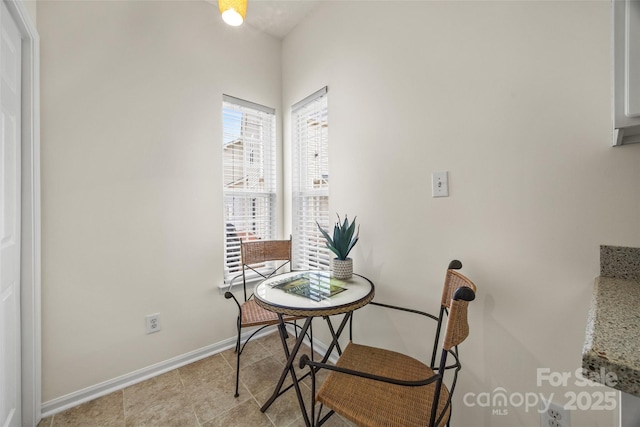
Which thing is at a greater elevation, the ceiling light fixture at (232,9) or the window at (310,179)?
the ceiling light fixture at (232,9)

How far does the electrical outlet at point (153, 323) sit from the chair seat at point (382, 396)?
1451 mm

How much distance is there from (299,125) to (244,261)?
4.40 feet

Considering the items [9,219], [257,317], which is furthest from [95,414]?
[9,219]

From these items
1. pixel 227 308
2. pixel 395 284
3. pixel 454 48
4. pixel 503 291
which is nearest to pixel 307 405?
pixel 395 284

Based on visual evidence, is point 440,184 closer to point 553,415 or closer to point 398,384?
point 398,384

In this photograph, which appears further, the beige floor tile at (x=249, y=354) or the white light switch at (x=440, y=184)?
the beige floor tile at (x=249, y=354)

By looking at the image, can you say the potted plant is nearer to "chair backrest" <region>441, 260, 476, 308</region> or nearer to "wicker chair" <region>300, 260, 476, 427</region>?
"wicker chair" <region>300, 260, 476, 427</region>

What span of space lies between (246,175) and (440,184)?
1.70 meters

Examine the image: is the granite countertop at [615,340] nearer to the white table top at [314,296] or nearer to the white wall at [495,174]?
the white wall at [495,174]

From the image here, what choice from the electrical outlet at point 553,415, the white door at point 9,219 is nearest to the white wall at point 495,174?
the electrical outlet at point 553,415

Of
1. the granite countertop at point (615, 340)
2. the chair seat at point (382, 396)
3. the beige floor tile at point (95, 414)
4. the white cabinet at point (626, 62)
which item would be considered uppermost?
the white cabinet at point (626, 62)

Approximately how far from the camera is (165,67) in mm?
1990

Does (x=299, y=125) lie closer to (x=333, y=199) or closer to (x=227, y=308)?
(x=333, y=199)

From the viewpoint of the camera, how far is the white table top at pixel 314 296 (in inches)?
50.1
